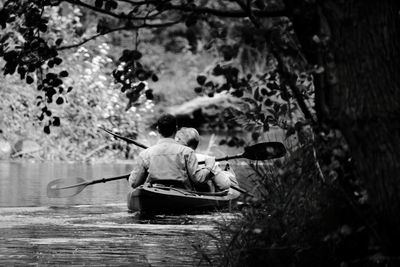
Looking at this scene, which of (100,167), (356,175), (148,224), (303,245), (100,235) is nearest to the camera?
(356,175)

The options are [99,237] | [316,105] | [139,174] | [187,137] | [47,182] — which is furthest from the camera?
[47,182]

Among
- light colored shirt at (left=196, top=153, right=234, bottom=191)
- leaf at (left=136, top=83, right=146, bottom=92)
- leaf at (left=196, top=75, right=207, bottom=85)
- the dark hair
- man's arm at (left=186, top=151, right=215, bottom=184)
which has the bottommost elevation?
light colored shirt at (left=196, top=153, right=234, bottom=191)

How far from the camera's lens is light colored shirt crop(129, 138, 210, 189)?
1298cm

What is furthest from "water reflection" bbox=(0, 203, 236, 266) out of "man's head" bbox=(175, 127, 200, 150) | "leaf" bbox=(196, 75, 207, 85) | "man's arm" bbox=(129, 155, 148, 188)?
"leaf" bbox=(196, 75, 207, 85)

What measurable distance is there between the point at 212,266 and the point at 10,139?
16.7m

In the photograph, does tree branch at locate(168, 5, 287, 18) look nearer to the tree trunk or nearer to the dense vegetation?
the dense vegetation

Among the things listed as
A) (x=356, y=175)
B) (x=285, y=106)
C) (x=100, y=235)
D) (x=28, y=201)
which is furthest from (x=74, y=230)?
(x=356, y=175)

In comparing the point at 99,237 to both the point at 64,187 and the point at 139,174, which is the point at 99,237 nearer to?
the point at 139,174

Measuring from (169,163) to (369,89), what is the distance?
7.28 m

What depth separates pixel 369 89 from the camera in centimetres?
586

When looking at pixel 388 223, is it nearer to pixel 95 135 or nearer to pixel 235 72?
pixel 235 72

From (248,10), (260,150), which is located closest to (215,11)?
(248,10)

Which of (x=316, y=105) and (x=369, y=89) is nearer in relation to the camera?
(x=369, y=89)

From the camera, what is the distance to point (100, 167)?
22.3m
